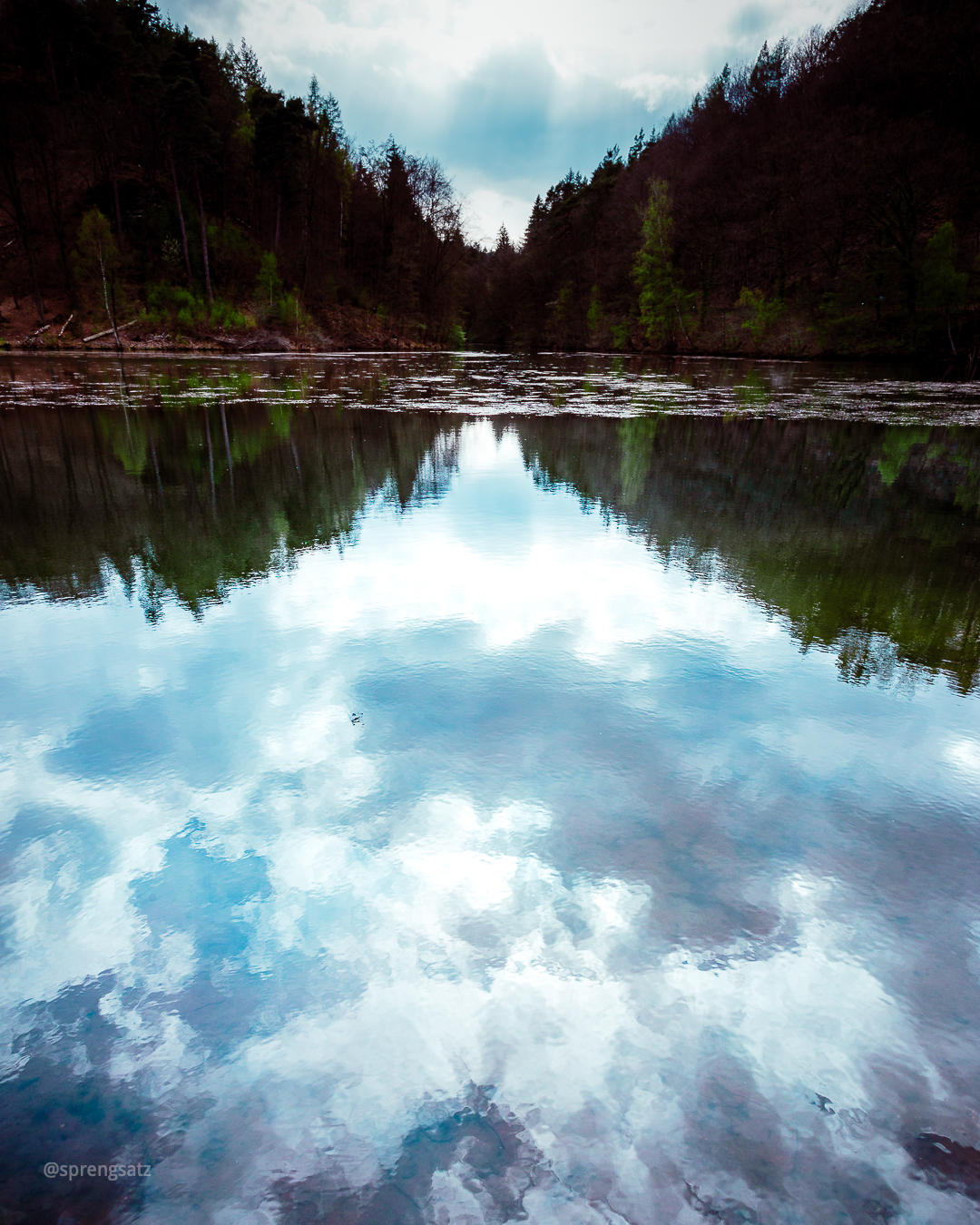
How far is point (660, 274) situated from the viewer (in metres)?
42.0

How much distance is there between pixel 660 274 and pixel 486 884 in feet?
156

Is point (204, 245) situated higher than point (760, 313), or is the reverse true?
point (204, 245)

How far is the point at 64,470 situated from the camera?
22.9 feet

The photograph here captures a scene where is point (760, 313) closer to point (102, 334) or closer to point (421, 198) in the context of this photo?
point (421, 198)

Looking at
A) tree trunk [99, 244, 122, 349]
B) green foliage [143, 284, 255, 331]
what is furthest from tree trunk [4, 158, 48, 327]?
green foliage [143, 284, 255, 331]

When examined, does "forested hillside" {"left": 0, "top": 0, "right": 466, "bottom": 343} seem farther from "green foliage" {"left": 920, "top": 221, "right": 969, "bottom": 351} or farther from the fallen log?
"green foliage" {"left": 920, "top": 221, "right": 969, "bottom": 351}

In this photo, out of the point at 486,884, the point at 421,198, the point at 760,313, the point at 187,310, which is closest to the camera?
the point at 486,884

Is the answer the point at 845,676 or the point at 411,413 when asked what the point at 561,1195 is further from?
the point at 411,413

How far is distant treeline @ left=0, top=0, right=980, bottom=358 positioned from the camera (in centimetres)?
3431

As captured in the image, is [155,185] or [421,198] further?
[421,198]

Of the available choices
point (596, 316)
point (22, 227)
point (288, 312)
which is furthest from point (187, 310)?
point (596, 316)

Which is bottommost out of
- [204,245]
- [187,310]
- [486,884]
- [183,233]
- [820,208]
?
[486,884]

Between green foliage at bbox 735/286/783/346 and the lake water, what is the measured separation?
134 feet

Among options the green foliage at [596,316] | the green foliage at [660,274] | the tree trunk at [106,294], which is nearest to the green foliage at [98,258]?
the tree trunk at [106,294]
